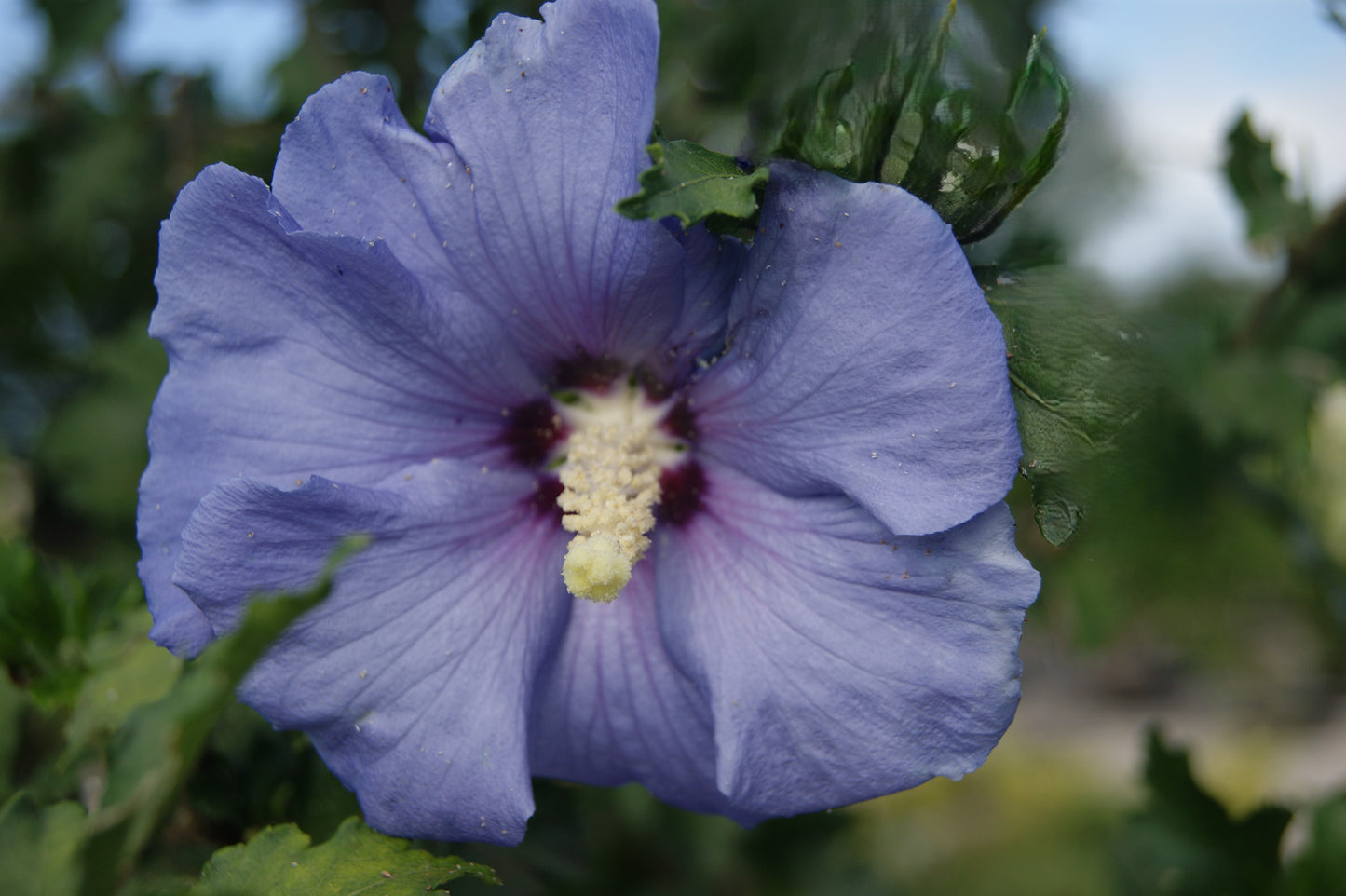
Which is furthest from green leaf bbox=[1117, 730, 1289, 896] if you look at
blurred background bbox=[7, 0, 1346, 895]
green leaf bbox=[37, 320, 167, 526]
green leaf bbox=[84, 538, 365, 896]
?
green leaf bbox=[37, 320, 167, 526]

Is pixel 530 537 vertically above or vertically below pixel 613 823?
above

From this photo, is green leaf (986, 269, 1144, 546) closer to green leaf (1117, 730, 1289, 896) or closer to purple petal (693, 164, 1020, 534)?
purple petal (693, 164, 1020, 534)

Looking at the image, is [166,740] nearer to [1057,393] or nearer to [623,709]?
[623,709]

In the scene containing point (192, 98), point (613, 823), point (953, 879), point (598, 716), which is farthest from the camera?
point (953, 879)

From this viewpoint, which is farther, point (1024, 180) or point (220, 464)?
point (220, 464)

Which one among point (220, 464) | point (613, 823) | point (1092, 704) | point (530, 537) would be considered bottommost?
point (1092, 704)

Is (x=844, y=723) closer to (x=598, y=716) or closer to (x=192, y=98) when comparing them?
(x=598, y=716)

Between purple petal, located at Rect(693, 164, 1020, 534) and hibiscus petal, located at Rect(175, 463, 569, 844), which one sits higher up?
purple petal, located at Rect(693, 164, 1020, 534)

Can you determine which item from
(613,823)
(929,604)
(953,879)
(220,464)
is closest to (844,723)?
(929,604)

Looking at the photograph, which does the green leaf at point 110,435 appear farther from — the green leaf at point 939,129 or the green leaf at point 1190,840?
the green leaf at point 1190,840
